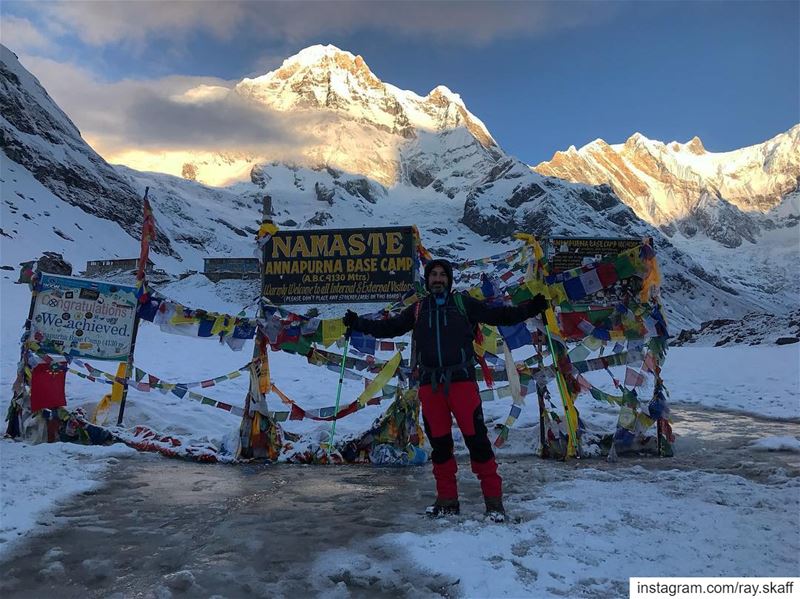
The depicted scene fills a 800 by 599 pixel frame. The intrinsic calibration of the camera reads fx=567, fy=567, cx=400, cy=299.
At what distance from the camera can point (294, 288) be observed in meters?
8.43

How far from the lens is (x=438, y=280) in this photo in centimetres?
516

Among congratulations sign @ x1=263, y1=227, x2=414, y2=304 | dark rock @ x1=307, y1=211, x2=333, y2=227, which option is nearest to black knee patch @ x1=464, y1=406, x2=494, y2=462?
A: congratulations sign @ x1=263, y1=227, x2=414, y2=304

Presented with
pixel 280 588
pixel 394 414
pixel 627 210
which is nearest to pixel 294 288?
pixel 394 414

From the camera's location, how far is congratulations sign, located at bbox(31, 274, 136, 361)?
27.4ft

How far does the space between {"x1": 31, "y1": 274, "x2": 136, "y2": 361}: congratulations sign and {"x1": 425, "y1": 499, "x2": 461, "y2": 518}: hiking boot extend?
237 inches

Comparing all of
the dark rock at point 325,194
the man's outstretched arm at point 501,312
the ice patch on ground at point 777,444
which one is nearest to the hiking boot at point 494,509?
the man's outstretched arm at point 501,312

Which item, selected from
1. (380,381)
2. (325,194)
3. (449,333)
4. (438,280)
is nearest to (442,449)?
(449,333)

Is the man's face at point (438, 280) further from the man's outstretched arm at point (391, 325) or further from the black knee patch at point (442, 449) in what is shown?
the black knee patch at point (442, 449)

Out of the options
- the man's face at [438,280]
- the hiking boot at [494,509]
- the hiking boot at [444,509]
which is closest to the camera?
the hiking boot at [494,509]

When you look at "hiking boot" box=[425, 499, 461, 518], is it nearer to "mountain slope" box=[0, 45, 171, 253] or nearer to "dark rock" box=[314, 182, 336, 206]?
"mountain slope" box=[0, 45, 171, 253]

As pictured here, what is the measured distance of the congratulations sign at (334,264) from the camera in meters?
8.29

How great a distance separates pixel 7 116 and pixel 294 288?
10463 cm

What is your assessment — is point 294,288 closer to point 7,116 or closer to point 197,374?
point 197,374

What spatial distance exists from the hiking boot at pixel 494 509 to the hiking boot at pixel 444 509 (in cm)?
26
